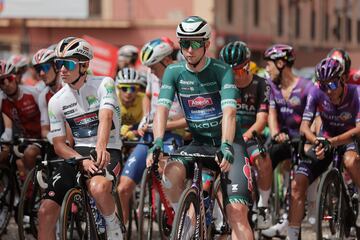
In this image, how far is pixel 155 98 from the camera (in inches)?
353

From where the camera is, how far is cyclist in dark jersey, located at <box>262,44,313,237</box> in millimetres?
9539

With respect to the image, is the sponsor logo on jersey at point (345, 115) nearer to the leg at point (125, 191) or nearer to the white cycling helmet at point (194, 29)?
the white cycling helmet at point (194, 29)

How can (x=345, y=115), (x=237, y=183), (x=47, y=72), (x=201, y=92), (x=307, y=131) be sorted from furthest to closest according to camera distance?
(x=47, y=72) → (x=307, y=131) → (x=345, y=115) → (x=201, y=92) → (x=237, y=183)

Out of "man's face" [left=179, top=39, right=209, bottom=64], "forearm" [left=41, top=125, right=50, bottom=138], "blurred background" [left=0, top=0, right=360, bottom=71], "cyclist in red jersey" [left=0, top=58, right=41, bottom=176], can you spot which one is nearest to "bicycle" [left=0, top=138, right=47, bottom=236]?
"cyclist in red jersey" [left=0, top=58, right=41, bottom=176]

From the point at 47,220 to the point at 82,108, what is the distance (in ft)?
3.40

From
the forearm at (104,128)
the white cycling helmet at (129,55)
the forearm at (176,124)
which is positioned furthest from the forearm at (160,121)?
the white cycling helmet at (129,55)

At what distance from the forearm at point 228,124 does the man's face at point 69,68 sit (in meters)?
1.35

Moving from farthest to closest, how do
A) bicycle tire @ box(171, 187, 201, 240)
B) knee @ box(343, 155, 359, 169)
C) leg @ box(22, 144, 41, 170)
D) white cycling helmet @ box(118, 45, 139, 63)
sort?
white cycling helmet @ box(118, 45, 139, 63), leg @ box(22, 144, 41, 170), knee @ box(343, 155, 359, 169), bicycle tire @ box(171, 187, 201, 240)

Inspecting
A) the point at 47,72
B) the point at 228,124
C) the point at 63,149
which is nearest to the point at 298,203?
the point at 228,124

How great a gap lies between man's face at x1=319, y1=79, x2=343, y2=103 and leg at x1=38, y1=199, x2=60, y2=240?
9.46 ft

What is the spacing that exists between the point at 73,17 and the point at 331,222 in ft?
87.1

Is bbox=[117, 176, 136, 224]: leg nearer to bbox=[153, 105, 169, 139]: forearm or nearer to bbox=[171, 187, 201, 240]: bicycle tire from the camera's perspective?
bbox=[153, 105, 169, 139]: forearm

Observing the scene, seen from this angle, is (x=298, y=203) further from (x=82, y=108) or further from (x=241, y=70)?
(x=82, y=108)

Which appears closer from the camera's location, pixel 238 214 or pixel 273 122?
pixel 238 214
